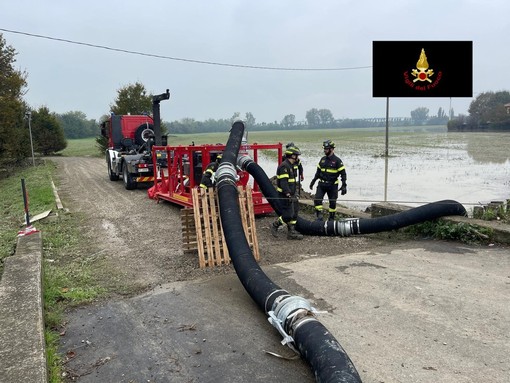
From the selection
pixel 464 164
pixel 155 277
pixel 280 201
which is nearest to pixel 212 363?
pixel 155 277

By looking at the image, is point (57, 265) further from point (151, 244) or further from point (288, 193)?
point (288, 193)

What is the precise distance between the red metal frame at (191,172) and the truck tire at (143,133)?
5336mm

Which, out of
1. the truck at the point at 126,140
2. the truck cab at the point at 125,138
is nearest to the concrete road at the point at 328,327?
the truck at the point at 126,140

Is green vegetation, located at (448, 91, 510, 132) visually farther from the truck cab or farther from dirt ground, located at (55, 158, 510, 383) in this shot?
dirt ground, located at (55, 158, 510, 383)

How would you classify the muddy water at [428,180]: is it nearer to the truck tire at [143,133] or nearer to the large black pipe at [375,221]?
the large black pipe at [375,221]

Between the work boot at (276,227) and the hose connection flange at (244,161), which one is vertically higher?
the hose connection flange at (244,161)

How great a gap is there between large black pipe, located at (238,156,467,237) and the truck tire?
9.73m

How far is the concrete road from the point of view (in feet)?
11.2

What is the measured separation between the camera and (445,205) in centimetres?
723

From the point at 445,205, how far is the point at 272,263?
125 inches

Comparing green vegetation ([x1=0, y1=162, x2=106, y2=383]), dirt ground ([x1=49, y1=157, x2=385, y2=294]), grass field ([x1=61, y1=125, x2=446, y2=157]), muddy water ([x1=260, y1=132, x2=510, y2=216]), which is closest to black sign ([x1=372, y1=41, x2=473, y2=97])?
muddy water ([x1=260, y1=132, x2=510, y2=216])

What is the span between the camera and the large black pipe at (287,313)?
3090 millimetres

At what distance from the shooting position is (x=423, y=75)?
35.1ft

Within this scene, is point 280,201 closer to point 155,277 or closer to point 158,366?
point 155,277
